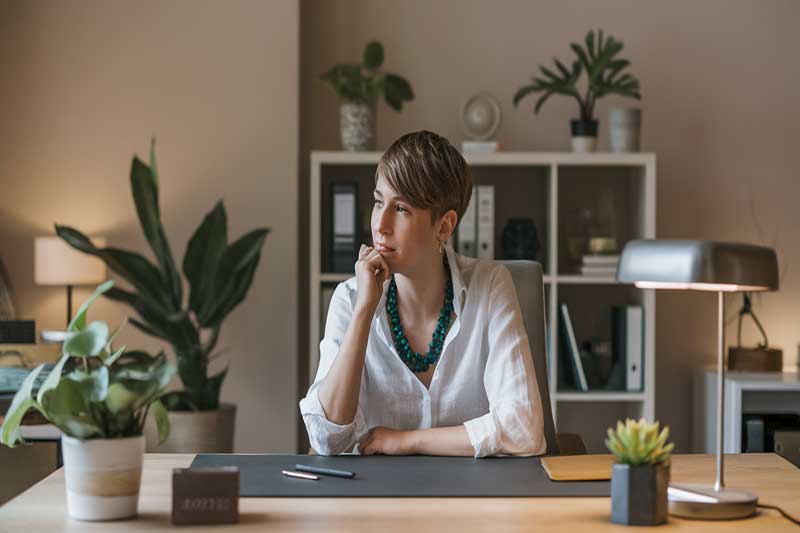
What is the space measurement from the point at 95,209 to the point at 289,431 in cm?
114

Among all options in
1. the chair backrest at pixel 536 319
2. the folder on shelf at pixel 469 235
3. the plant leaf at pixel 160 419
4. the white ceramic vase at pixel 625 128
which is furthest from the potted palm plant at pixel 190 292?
the plant leaf at pixel 160 419

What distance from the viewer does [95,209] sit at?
4.00 meters

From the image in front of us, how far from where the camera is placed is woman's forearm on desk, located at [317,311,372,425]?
1.98m

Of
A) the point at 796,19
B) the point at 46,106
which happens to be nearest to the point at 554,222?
the point at 796,19

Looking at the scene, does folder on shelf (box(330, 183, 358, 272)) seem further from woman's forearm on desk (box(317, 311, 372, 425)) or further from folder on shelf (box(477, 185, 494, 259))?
woman's forearm on desk (box(317, 311, 372, 425))

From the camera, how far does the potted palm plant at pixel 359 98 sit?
12.6 feet

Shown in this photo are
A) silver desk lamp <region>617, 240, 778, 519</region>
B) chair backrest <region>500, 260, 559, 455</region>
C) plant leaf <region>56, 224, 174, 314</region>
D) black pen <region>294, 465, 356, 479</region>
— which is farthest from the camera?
plant leaf <region>56, 224, 174, 314</region>

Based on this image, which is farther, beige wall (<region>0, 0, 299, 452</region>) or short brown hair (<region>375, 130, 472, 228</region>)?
beige wall (<region>0, 0, 299, 452</region>)

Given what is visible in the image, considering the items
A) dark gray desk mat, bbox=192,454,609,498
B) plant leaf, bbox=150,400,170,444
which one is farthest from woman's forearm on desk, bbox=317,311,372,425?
plant leaf, bbox=150,400,170,444

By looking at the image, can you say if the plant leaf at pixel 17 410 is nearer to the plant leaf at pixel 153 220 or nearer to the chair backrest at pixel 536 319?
the chair backrest at pixel 536 319

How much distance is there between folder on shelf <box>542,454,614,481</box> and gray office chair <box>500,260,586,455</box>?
1.60ft

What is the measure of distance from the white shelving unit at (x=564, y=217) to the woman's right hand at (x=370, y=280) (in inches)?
64.2

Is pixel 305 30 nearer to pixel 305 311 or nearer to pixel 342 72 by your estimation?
pixel 342 72

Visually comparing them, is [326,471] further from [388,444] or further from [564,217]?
[564,217]
